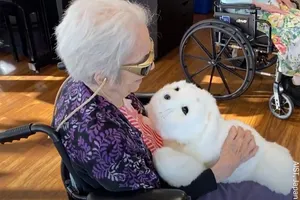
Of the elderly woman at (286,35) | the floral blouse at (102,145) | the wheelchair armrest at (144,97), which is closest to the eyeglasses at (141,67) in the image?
the floral blouse at (102,145)

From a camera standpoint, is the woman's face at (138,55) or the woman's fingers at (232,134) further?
the woman's fingers at (232,134)

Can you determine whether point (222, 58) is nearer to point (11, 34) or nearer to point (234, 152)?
point (234, 152)

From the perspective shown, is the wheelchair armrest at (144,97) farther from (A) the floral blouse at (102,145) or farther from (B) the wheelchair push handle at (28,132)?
(B) the wheelchair push handle at (28,132)

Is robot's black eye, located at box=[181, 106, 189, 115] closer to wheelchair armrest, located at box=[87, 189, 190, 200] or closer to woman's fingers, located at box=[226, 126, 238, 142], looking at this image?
woman's fingers, located at box=[226, 126, 238, 142]

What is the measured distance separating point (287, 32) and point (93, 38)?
5.02 feet

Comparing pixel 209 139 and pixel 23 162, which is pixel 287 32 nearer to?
pixel 209 139

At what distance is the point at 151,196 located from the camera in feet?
2.67

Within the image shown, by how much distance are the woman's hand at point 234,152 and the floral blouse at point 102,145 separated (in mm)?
237

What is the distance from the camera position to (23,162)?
195 cm

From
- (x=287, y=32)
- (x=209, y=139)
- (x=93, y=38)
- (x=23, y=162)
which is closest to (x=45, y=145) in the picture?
(x=23, y=162)

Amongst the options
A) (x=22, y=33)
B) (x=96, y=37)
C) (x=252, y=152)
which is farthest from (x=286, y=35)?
(x=22, y=33)

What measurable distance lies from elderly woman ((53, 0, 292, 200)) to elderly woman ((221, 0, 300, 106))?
1.33m

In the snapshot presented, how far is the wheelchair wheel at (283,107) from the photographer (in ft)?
7.04

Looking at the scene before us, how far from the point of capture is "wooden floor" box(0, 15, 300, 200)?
1812mm
